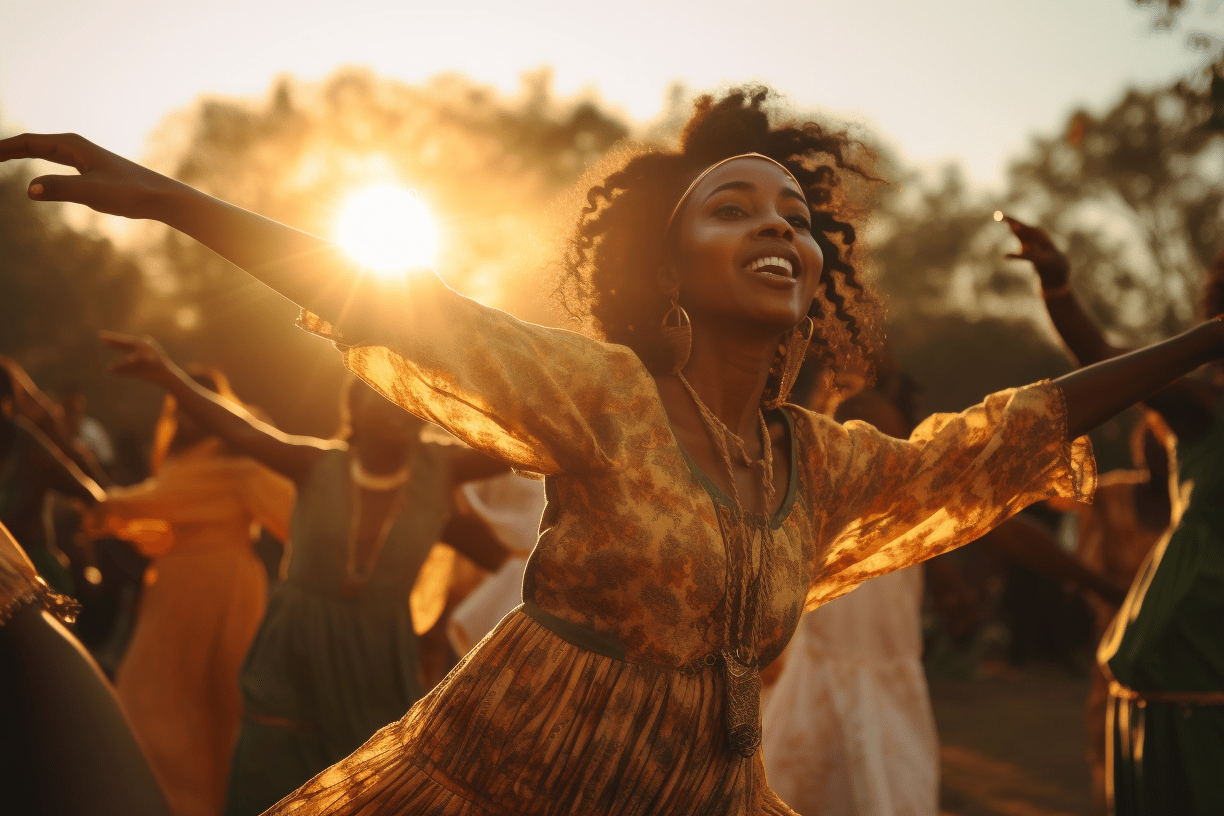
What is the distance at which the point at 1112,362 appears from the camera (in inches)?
122

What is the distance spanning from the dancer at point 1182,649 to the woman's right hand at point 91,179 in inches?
136

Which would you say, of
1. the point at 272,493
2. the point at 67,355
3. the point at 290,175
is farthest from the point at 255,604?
the point at 290,175

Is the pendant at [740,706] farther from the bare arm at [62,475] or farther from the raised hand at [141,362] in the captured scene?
the bare arm at [62,475]

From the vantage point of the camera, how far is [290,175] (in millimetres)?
34125

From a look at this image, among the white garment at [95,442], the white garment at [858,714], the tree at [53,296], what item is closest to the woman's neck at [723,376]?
the white garment at [858,714]

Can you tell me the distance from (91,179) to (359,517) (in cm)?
332

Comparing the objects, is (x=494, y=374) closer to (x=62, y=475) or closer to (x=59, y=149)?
(x=59, y=149)

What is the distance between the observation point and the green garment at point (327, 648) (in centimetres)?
502

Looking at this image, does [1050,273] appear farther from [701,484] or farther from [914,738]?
[914,738]

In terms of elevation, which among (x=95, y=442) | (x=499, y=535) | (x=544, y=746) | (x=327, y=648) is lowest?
(x=544, y=746)

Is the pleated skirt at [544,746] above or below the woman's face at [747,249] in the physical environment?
below

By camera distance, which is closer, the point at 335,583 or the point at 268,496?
the point at 335,583

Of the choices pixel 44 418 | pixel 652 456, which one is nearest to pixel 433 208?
pixel 44 418

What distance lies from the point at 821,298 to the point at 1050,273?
882 mm
